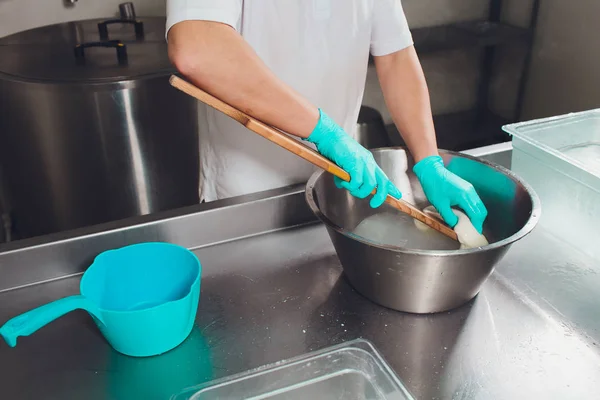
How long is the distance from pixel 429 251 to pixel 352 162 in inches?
9.4

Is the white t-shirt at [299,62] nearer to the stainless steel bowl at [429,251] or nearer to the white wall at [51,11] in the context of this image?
the stainless steel bowl at [429,251]

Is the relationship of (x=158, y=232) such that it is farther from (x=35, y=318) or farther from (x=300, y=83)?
(x=300, y=83)

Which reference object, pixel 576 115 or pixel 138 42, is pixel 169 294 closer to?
pixel 576 115

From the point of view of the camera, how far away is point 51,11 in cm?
245

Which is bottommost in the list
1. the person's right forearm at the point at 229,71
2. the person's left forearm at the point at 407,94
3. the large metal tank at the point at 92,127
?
the large metal tank at the point at 92,127

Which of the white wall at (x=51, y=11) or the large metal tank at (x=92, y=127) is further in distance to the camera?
the white wall at (x=51, y=11)

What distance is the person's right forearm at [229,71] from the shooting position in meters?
0.92

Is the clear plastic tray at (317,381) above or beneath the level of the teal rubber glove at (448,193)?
beneath

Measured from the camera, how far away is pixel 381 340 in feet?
2.88

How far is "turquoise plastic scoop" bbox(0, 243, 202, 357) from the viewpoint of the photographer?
2.49 ft

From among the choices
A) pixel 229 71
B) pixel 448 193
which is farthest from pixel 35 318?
pixel 448 193

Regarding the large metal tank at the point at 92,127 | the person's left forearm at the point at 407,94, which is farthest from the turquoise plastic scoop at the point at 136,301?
the large metal tank at the point at 92,127

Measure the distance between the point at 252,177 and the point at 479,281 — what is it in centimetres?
62

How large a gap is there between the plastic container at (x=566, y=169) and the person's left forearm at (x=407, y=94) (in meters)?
0.18
